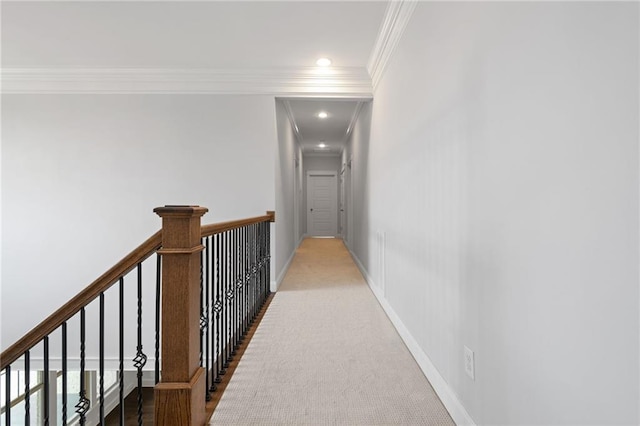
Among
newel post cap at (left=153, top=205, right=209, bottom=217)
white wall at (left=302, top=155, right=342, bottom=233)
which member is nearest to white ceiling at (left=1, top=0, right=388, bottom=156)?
newel post cap at (left=153, top=205, right=209, bottom=217)

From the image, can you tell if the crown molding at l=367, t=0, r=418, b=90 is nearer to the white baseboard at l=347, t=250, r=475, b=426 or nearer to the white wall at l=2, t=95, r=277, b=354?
the white wall at l=2, t=95, r=277, b=354

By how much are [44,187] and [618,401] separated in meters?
4.93

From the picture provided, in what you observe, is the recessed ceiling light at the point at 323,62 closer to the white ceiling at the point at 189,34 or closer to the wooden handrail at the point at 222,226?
the white ceiling at the point at 189,34

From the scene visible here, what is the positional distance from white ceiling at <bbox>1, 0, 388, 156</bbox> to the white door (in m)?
5.92

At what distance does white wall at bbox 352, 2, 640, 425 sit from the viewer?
0.70m

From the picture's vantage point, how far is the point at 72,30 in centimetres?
298

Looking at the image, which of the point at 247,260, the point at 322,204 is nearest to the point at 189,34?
the point at 247,260

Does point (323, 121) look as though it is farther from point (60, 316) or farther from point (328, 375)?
point (60, 316)

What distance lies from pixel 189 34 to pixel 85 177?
2.08 m

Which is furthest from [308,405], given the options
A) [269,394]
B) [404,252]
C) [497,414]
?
[404,252]

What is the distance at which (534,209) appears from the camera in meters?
0.94

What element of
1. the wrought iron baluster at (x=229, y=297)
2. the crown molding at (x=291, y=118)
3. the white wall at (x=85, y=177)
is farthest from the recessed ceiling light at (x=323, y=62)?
the wrought iron baluster at (x=229, y=297)

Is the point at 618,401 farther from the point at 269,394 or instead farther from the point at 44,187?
the point at 44,187

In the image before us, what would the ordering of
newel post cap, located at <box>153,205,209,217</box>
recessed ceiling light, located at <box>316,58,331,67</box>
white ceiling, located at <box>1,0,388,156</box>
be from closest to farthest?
newel post cap, located at <box>153,205,209,217</box>, white ceiling, located at <box>1,0,388,156</box>, recessed ceiling light, located at <box>316,58,331,67</box>
